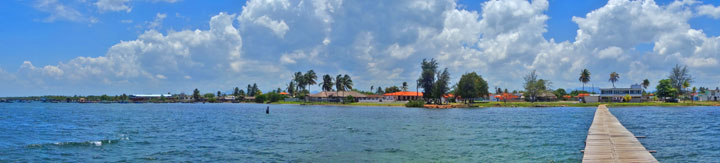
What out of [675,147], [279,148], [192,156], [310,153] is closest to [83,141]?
[192,156]

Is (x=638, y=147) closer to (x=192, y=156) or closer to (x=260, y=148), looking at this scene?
(x=260, y=148)

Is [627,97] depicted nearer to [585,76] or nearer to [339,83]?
[585,76]

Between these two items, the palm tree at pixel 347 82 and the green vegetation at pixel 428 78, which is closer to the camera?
the green vegetation at pixel 428 78

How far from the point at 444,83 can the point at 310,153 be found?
10019 cm

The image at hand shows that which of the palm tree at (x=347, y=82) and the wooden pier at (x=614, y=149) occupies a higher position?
the palm tree at (x=347, y=82)

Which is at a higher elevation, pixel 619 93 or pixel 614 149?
pixel 619 93

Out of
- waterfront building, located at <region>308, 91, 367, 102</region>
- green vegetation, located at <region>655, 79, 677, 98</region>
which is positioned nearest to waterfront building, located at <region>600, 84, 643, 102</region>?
green vegetation, located at <region>655, 79, 677, 98</region>

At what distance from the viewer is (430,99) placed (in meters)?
132

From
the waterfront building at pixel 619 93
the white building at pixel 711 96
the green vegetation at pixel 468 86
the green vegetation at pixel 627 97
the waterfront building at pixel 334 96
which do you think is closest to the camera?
the green vegetation at pixel 468 86

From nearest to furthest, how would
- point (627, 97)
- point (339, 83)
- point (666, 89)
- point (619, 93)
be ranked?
1. point (666, 89)
2. point (627, 97)
3. point (619, 93)
4. point (339, 83)

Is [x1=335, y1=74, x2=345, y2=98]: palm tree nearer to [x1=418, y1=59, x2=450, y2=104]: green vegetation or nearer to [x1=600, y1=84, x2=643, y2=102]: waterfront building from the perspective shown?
[x1=418, y1=59, x2=450, y2=104]: green vegetation

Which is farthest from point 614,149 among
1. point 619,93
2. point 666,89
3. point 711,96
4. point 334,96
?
point 334,96

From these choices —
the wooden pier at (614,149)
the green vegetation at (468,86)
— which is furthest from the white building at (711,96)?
the wooden pier at (614,149)

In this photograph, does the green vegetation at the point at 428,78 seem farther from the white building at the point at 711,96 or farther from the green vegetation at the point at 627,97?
the white building at the point at 711,96
